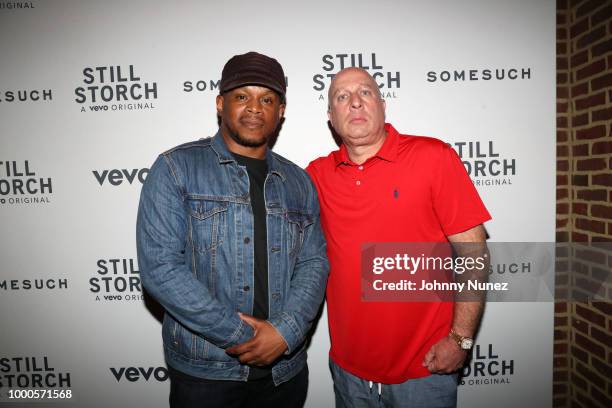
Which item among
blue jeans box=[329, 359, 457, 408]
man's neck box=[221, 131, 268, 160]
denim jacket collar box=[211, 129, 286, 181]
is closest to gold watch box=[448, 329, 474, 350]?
blue jeans box=[329, 359, 457, 408]

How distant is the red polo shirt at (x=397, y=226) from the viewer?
1491mm

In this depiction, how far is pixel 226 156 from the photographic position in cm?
147

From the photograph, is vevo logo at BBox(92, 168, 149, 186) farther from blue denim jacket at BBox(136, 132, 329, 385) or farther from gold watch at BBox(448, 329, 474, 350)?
gold watch at BBox(448, 329, 474, 350)

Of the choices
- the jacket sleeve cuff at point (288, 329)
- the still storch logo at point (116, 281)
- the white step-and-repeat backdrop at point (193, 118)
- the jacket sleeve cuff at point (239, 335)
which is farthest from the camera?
the still storch logo at point (116, 281)

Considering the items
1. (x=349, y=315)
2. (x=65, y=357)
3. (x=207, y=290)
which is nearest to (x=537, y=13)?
(x=349, y=315)

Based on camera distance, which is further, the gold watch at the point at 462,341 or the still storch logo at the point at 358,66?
the still storch logo at the point at 358,66

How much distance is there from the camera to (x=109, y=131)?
216 cm

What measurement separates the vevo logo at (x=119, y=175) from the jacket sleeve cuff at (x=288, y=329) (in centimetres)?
139

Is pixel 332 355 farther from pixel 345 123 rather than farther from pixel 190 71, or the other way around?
pixel 190 71

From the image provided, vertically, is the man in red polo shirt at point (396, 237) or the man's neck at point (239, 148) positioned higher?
the man's neck at point (239, 148)

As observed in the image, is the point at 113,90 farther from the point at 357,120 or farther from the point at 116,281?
the point at 357,120

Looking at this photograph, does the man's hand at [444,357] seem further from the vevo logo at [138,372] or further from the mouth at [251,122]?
the vevo logo at [138,372]

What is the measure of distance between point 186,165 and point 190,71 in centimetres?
101

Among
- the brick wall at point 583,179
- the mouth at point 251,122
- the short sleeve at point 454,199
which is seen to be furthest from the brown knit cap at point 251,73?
the brick wall at point 583,179
